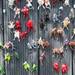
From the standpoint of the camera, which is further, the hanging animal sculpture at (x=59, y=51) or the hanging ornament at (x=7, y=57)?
the hanging ornament at (x=7, y=57)

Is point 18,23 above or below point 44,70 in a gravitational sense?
above

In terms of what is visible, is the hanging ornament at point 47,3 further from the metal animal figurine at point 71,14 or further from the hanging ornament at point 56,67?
the hanging ornament at point 56,67

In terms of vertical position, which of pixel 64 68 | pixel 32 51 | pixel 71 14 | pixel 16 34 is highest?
pixel 71 14

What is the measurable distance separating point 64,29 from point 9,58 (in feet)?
1.51

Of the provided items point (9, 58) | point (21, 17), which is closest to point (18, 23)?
point (21, 17)

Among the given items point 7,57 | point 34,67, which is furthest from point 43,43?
point 7,57

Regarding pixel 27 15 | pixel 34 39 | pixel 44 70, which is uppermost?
pixel 27 15

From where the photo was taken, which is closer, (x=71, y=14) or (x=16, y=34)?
(x=71, y=14)

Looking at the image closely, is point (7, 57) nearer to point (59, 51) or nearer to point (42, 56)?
point (42, 56)

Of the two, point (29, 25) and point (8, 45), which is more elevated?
point (29, 25)

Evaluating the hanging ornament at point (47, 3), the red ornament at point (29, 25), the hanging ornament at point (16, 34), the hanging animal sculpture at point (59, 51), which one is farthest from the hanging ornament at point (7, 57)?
the hanging ornament at point (47, 3)

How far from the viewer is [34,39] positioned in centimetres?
279

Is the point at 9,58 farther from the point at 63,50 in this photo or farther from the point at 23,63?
the point at 63,50

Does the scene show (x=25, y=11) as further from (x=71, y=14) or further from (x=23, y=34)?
(x=71, y=14)
